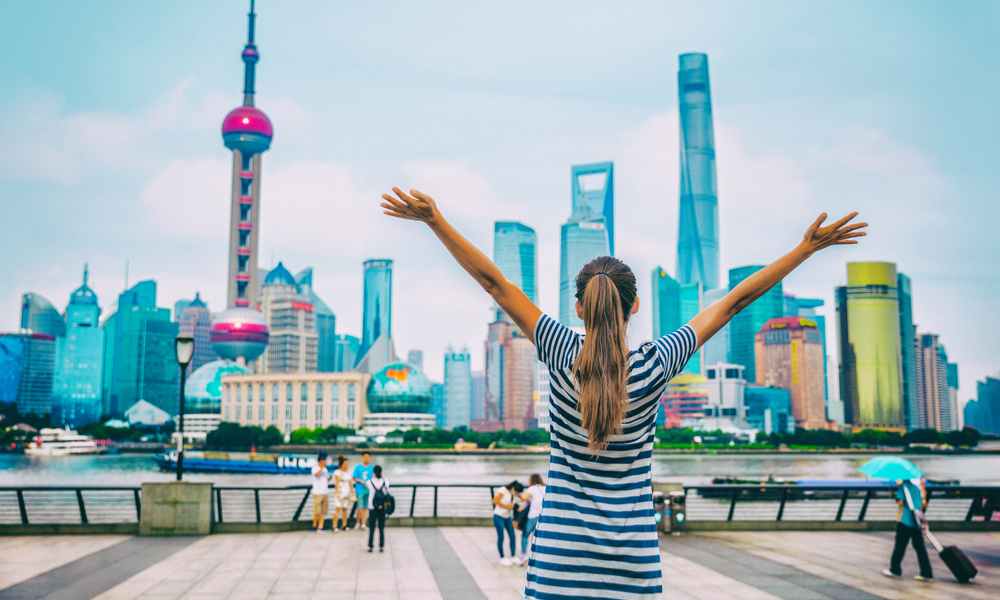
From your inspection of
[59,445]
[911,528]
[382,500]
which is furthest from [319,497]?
[59,445]

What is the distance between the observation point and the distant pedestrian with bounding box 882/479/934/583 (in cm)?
1198

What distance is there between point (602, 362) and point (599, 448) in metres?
0.25

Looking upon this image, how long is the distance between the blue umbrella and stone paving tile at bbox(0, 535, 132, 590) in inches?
525

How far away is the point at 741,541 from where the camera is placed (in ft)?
53.8

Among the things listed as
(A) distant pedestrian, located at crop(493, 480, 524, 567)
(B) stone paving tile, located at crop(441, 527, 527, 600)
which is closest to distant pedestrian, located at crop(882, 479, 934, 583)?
(B) stone paving tile, located at crop(441, 527, 527, 600)

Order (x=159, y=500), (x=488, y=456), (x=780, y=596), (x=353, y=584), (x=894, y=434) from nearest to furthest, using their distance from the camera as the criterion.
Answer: (x=780, y=596), (x=353, y=584), (x=159, y=500), (x=488, y=456), (x=894, y=434)

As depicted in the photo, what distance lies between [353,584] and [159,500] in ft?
23.4

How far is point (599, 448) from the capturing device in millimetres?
2283

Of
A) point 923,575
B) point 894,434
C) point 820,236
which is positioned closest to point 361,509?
point 923,575

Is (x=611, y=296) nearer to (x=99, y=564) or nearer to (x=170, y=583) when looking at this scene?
(x=170, y=583)

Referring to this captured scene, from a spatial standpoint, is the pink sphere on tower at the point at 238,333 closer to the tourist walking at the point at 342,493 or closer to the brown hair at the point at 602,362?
the tourist walking at the point at 342,493

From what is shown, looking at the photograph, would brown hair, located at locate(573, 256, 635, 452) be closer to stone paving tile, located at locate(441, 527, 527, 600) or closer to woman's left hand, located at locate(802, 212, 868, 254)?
woman's left hand, located at locate(802, 212, 868, 254)

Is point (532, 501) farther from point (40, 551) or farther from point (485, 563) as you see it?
point (40, 551)

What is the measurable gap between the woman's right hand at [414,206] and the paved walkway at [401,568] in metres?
8.88
